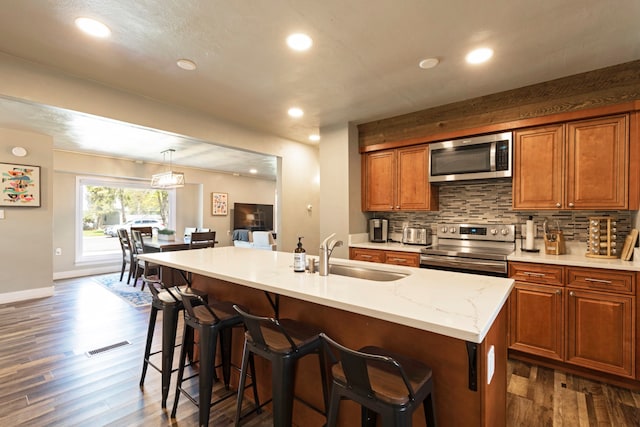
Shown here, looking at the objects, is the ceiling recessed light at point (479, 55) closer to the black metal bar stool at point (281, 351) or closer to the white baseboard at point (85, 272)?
the black metal bar stool at point (281, 351)

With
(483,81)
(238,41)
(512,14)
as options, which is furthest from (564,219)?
(238,41)

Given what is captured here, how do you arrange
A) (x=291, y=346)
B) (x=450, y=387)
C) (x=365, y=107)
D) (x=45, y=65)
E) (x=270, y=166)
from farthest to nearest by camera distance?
(x=270, y=166) < (x=365, y=107) < (x=45, y=65) < (x=291, y=346) < (x=450, y=387)

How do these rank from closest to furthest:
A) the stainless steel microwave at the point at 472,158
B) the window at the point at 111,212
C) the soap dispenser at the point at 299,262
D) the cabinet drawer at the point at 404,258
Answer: the soap dispenser at the point at 299,262 < the stainless steel microwave at the point at 472,158 < the cabinet drawer at the point at 404,258 < the window at the point at 111,212

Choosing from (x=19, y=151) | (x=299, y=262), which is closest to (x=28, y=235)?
(x=19, y=151)

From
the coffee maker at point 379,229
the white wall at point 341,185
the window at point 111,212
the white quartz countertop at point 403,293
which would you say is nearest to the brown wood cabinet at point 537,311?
the white quartz countertop at point 403,293

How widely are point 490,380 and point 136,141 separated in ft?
18.3

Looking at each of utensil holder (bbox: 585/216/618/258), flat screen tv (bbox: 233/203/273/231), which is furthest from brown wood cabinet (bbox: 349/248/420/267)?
flat screen tv (bbox: 233/203/273/231)

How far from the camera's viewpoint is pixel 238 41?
213cm

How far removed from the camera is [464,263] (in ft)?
9.54

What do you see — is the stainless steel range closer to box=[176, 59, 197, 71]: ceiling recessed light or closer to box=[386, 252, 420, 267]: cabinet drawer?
box=[386, 252, 420, 267]: cabinet drawer

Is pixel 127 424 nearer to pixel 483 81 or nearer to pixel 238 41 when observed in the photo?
pixel 238 41

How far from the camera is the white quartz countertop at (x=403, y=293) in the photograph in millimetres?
1075

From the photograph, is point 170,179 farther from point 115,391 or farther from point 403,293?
point 403,293

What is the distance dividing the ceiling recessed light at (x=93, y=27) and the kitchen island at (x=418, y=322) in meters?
1.66
